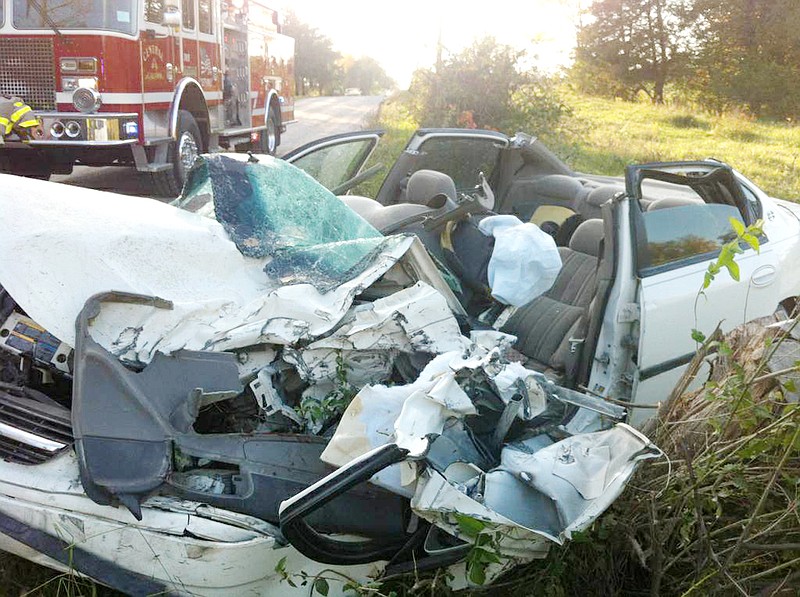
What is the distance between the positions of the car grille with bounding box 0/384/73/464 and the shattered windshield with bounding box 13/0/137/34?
712 cm

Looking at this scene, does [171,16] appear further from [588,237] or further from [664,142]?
[664,142]

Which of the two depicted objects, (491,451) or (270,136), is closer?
(491,451)

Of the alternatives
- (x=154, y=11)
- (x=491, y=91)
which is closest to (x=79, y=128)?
(x=154, y=11)

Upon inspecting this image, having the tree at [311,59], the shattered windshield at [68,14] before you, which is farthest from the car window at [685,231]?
the tree at [311,59]

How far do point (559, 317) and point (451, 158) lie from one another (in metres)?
1.76

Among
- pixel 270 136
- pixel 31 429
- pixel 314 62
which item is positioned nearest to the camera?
pixel 31 429

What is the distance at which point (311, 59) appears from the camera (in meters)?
61.2

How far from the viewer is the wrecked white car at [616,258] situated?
11.9 feet

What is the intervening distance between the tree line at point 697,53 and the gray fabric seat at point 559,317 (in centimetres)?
2933

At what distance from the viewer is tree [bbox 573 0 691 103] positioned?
114ft

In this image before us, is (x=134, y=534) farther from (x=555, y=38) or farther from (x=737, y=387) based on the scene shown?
(x=555, y=38)

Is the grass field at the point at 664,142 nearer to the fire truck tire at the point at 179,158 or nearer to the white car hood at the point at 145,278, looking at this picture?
the fire truck tire at the point at 179,158

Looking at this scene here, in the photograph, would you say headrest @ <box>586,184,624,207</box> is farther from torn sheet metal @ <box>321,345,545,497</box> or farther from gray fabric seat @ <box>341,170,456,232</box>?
torn sheet metal @ <box>321,345,545,497</box>

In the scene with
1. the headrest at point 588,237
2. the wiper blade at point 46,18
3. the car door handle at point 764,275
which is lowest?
the car door handle at point 764,275
